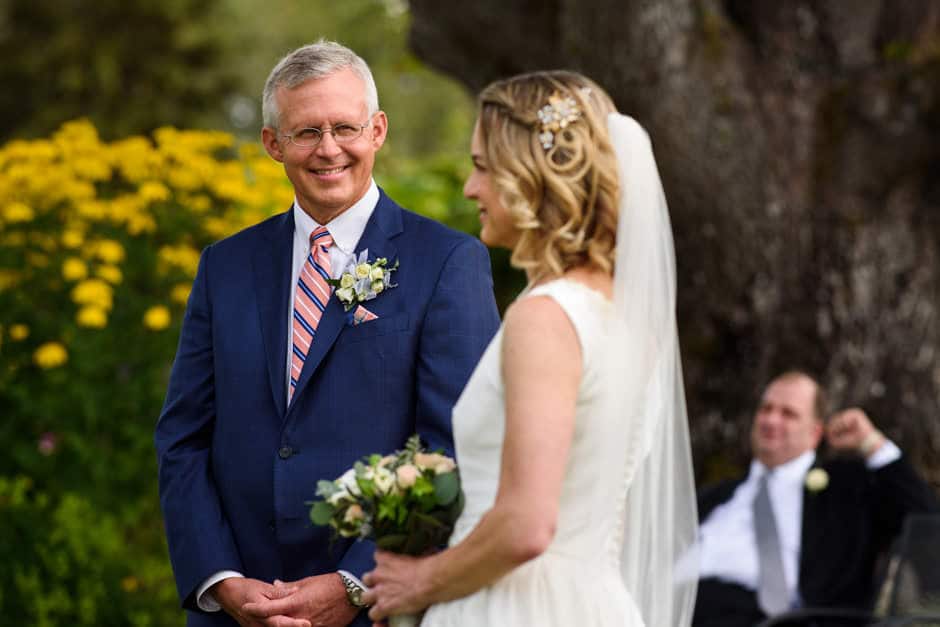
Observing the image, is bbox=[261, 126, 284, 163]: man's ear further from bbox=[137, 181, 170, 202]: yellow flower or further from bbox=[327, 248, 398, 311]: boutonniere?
bbox=[137, 181, 170, 202]: yellow flower

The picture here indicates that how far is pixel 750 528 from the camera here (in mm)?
5977

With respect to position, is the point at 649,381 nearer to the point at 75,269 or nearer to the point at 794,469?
the point at 794,469

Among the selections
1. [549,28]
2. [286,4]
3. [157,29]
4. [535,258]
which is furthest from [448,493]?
[286,4]

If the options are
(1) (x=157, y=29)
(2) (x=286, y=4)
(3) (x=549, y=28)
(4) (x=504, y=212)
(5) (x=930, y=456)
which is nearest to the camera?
(4) (x=504, y=212)

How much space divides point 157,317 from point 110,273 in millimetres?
317

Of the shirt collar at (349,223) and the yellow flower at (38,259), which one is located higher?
the yellow flower at (38,259)

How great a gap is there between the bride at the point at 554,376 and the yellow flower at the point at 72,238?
4245 millimetres

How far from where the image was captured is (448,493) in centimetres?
263

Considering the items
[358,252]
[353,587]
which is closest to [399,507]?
[353,587]

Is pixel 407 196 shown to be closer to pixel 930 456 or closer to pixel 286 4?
pixel 930 456

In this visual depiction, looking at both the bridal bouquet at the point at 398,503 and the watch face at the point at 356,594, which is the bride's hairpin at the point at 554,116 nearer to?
the bridal bouquet at the point at 398,503

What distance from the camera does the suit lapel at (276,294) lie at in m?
3.20

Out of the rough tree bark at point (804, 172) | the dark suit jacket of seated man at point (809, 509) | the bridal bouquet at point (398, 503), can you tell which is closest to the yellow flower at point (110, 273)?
the rough tree bark at point (804, 172)

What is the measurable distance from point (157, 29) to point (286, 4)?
4711 millimetres
